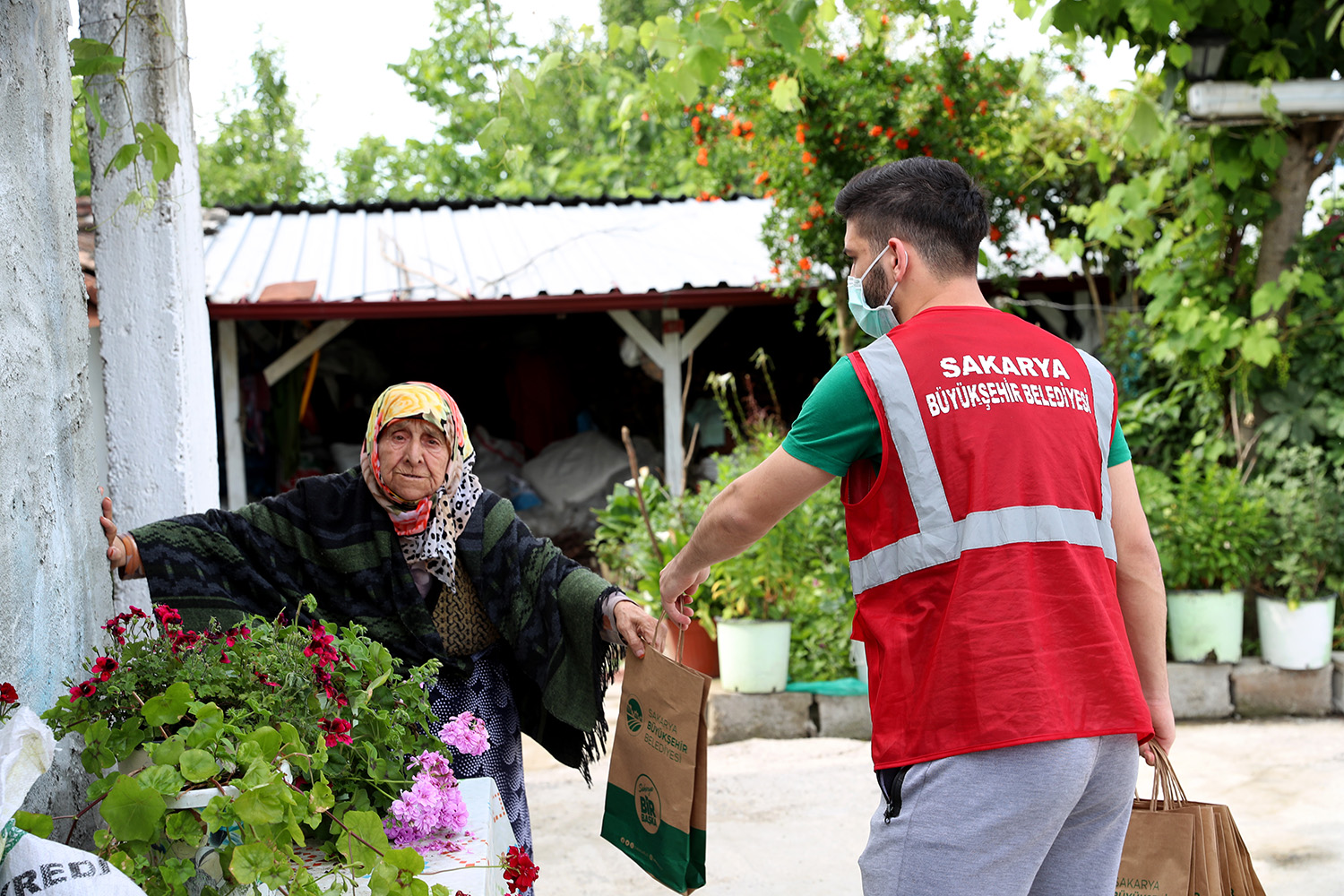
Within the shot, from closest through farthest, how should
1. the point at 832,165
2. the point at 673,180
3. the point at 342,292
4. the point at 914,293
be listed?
the point at 914,293 < the point at 832,165 < the point at 342,292 < the point at 673,180

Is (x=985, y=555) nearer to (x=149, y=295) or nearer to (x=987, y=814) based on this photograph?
(x=987, y=814)

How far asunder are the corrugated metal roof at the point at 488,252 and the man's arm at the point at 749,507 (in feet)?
18.6

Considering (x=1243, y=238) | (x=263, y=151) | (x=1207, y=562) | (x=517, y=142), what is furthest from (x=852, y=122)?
(x=263, y=151)

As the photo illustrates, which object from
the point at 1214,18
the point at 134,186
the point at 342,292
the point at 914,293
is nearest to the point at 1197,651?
the point at 1214,18

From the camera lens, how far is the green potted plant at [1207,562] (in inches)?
214

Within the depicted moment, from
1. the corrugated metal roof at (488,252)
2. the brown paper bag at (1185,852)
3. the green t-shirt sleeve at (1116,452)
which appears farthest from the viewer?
the corrugated metal roof at (488,252)

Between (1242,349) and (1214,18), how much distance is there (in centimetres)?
178

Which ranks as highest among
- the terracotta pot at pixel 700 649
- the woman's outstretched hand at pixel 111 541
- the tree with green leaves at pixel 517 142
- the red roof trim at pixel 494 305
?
the tree with green leaves at pixel 517 142

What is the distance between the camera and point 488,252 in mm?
8812

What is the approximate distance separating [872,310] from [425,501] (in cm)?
126

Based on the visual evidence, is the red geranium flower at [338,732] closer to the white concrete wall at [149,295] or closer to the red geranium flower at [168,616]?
the red geranium flower at [168,616]

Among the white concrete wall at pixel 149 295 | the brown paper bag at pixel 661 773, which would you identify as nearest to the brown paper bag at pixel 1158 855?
the brown paper bag at pixel 661 773

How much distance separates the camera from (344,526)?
2.56 m

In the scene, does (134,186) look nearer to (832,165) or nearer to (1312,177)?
(832,165)
